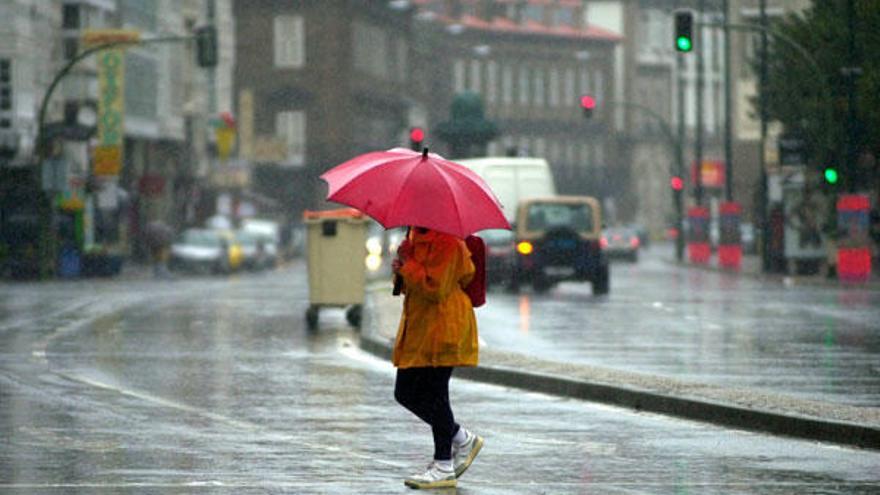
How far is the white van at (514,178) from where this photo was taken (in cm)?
5384

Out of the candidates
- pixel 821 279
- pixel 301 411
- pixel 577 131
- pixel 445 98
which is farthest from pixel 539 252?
pixel 577 131

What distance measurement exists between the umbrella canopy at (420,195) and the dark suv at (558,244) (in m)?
33.3

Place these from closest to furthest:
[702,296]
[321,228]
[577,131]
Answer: [321,228]
[702,296]
[577,131]

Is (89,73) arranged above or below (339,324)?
above

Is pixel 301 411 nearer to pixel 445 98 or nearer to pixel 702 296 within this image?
pixel 702 296

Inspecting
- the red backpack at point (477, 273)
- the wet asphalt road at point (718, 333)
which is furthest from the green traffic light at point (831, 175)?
the red backpack at point (477, 273)

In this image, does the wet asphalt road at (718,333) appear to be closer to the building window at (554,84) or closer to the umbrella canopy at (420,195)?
the umbrella canopy at (420,195)

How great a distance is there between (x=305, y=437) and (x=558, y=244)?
31.3 meters

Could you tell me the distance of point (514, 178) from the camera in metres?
54.2

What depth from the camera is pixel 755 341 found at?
90.6 feet

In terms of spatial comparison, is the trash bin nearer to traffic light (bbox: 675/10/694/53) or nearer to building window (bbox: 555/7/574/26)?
traffic light (bbox: 675/10/694/53)

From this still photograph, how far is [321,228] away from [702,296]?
48.2 feet

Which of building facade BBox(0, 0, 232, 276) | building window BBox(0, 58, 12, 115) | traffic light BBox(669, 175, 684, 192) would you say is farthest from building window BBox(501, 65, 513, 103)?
building window BBox(0, 58, 12, 115)

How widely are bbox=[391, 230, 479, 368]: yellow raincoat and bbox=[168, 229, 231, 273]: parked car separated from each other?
5912 cm
